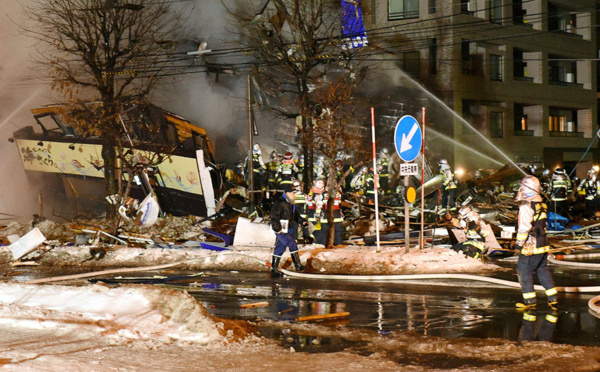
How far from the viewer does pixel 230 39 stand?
28562 mm

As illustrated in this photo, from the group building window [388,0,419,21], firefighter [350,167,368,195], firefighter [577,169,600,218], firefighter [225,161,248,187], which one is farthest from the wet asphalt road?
building window [388,0,419,21]

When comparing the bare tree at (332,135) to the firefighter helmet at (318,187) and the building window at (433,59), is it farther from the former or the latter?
the building window at (433,59)

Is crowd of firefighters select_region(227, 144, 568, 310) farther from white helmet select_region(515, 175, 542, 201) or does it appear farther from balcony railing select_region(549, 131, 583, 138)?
balcony railing select_region(549, 131, 583, 138)

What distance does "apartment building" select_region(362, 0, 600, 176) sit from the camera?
3031 centimetres

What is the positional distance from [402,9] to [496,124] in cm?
773

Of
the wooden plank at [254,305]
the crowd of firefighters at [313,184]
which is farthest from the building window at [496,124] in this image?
the wooden plank at [254,305]

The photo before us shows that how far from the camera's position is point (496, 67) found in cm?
3272

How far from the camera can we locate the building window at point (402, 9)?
30766 millimetres

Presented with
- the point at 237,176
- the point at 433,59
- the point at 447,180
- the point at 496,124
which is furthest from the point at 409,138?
the point at 496,124

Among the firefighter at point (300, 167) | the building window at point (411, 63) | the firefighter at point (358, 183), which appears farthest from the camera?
the building window at point (411, 63)

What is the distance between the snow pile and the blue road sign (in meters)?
5.95

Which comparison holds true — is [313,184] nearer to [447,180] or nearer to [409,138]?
[409,138]

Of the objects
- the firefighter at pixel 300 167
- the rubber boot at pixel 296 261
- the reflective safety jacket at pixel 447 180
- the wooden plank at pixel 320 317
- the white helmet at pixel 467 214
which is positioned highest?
the firefighter at pixel 300 167

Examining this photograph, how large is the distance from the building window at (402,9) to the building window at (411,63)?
1.78 meters
